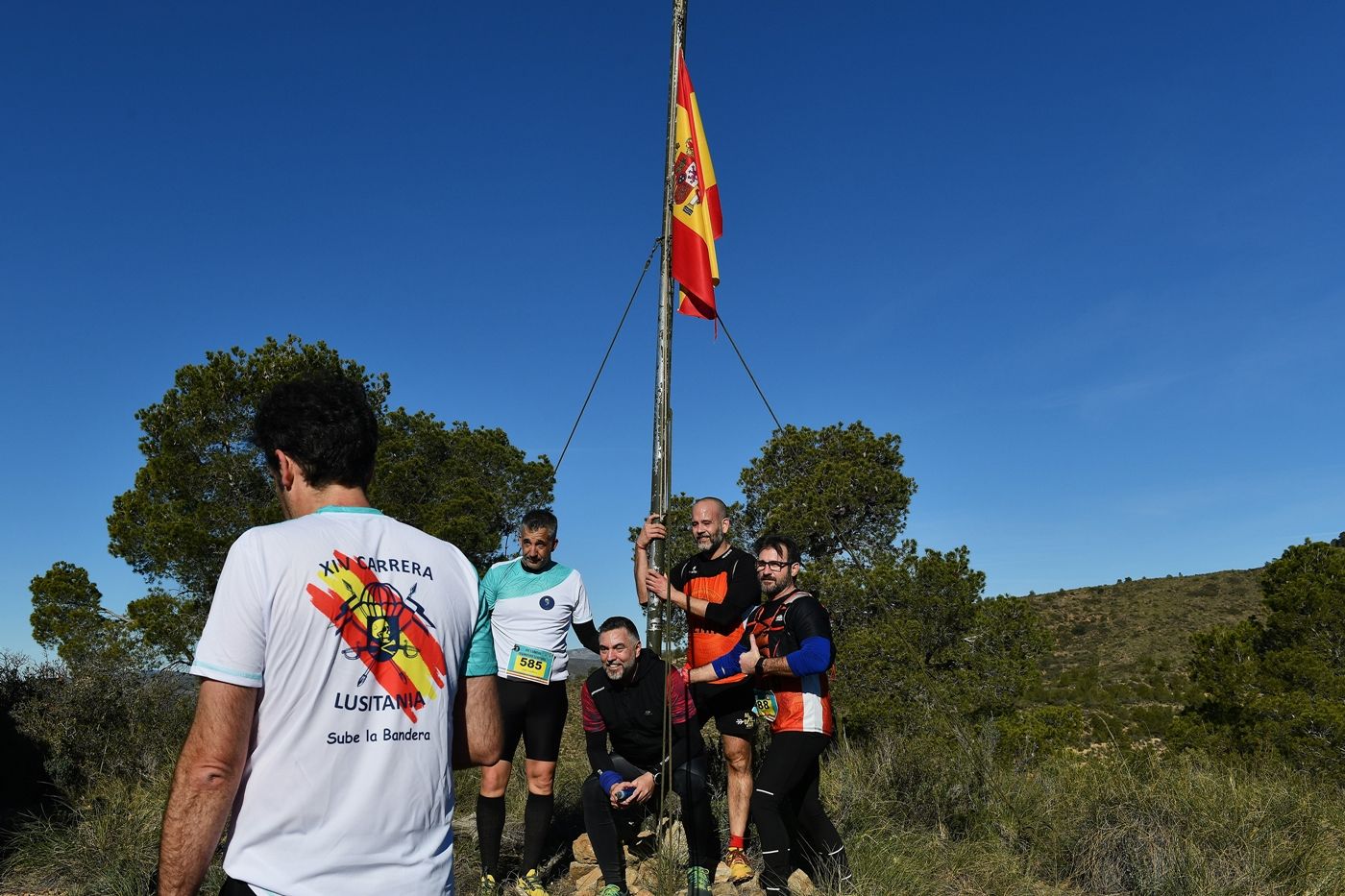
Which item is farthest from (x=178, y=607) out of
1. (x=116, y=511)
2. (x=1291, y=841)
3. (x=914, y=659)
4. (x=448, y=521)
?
(x=1291, y=841)

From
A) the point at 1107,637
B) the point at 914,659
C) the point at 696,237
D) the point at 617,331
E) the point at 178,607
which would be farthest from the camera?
the point at 1107,637

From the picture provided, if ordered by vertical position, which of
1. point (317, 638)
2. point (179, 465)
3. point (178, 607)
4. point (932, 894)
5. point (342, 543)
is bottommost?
point (932, 894)

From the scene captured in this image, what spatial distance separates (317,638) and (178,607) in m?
17.2

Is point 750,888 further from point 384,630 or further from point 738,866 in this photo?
point 384,630

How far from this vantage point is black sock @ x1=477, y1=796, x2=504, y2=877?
4.63 metres

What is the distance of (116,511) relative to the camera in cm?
1691

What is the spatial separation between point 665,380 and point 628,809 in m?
2.41

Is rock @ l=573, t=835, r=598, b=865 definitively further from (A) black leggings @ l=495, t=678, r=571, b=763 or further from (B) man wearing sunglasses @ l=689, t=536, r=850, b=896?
(B) man wearing sunglasses @ l=689, t=536, r=850, b=896

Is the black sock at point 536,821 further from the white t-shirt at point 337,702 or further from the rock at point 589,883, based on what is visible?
the white t-shirt at point 337,702

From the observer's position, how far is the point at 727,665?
4.44 m

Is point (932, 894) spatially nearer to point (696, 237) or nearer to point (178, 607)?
point (696, 237)

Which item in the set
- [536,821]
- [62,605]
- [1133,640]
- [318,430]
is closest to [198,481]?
[62,605]

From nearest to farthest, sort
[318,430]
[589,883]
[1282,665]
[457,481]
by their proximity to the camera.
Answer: [318,430] → [589,883] → [1282,665] → [457,481]

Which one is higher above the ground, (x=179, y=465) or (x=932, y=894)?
(x=179, y=465)
